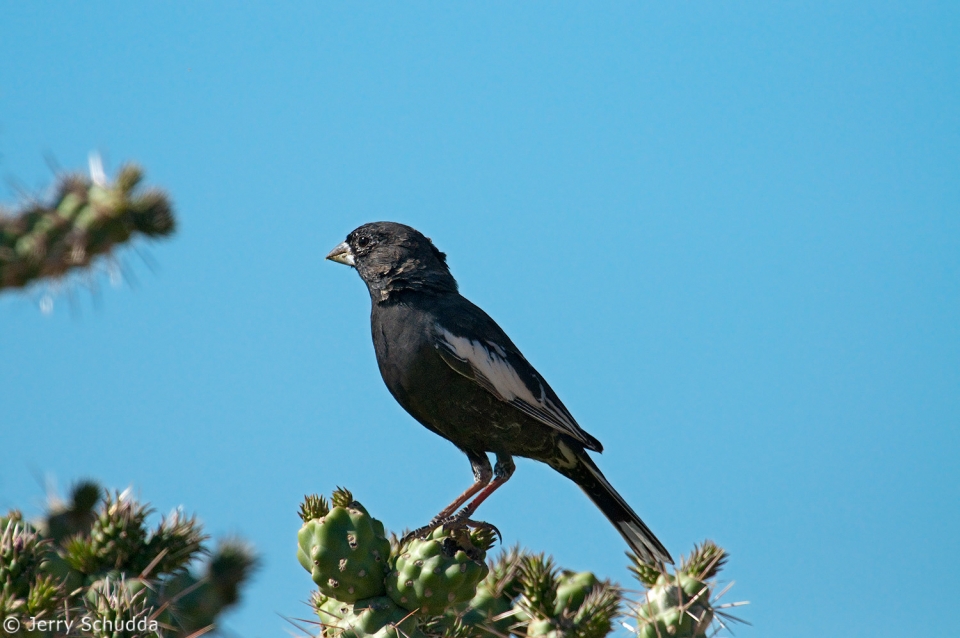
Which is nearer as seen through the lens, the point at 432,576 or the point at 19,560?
the point at 432,576

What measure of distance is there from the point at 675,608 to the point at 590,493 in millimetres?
2197

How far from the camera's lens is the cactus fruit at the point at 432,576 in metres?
3.37

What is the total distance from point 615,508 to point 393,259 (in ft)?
6.40

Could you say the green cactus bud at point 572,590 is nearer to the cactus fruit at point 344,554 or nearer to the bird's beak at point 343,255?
the cactus fruit at point 344,554

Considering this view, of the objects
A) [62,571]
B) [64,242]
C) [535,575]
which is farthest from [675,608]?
[64,242]

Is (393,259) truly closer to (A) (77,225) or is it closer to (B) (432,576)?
(A) (77,225)

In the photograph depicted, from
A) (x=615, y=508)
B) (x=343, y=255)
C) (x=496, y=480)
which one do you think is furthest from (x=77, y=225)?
(x=615, y=508)

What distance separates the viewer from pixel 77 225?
18.1 ft

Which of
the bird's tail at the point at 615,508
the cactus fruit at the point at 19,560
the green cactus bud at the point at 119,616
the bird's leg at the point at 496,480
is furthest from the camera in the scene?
the bird's tail at the point at 615,508

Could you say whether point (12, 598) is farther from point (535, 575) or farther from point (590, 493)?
point (590, 493)

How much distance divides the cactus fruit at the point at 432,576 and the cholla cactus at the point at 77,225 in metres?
2.68

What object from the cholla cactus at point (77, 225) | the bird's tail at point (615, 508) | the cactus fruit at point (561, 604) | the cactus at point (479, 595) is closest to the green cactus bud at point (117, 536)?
the cactus at point (479, 595)

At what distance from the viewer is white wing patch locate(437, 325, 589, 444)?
17.4ft

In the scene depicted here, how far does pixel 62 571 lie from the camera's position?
12.4ft
